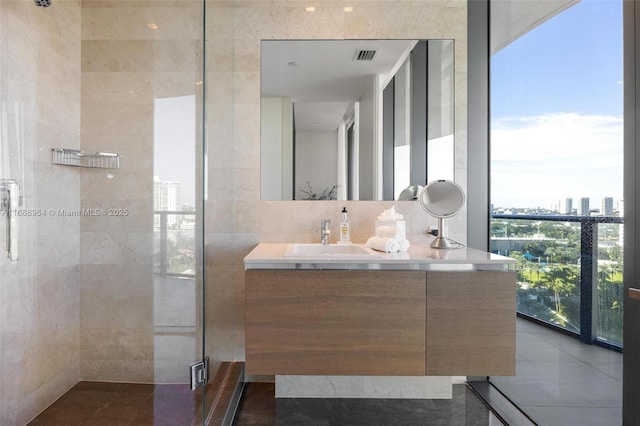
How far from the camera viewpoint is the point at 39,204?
50.1 inches

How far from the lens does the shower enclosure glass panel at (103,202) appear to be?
4.06ft

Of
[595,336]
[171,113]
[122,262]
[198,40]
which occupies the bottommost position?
[595,336]

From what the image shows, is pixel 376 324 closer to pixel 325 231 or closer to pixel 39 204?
pixel 325 231

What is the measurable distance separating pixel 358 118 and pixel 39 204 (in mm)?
1611

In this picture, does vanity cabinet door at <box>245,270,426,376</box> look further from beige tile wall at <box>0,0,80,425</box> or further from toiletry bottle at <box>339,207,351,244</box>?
beige tile wall at <box>0,0,80,425</box>

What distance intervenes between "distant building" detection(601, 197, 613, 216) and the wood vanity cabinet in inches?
15.9

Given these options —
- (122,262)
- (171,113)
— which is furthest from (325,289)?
(171,113)

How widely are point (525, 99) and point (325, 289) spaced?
1.40m

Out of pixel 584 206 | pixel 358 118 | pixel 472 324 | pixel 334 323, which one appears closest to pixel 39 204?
pixel 334 323

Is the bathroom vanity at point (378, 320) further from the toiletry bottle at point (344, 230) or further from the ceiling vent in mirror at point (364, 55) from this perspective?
the ceiling vent in mirror at point (364, 55)

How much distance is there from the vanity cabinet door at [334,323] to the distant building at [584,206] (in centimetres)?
72

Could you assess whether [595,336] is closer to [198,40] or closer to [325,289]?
[325,289]

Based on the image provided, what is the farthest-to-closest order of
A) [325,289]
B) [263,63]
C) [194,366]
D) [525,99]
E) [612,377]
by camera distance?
[263,63]
[525,99]
[194,366]
[325,289]
[612,377]

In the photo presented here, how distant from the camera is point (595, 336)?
146 centimetres
